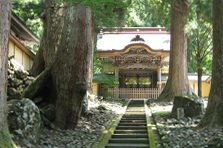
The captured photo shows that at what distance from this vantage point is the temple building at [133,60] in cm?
3222

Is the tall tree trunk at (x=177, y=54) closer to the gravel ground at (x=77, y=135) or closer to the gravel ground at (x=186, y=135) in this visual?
the gravel ground at (x=186, y=135)

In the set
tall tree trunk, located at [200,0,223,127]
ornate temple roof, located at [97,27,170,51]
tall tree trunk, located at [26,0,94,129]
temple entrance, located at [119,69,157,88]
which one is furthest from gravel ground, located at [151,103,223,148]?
temple entrance, located at [119,69,157,88]

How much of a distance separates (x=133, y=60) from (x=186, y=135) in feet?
78.7

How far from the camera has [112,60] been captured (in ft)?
113

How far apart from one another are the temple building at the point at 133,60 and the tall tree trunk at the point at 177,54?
673 cm

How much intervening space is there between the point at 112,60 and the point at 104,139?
936 inches

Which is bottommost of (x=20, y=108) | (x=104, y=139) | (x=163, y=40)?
(x=104, y=139)

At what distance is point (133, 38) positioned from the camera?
36.8m

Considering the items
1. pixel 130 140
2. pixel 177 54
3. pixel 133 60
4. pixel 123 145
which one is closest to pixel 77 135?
pixel 123 145

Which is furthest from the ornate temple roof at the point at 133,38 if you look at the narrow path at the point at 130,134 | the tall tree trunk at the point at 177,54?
the narrow path at the point at 130,134

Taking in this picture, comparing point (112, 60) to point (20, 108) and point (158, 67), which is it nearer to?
point (158, 67)

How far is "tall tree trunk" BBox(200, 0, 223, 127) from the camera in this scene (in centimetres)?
1138

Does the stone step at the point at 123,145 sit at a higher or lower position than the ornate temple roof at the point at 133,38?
lower

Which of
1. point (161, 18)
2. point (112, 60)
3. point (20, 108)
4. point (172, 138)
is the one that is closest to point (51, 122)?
point (20, 108)
